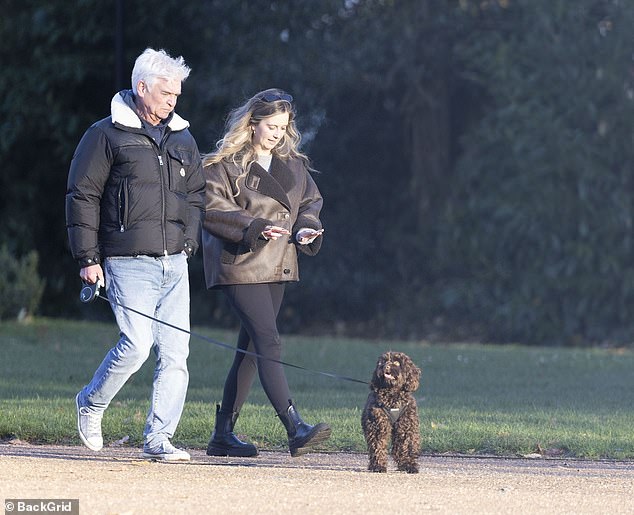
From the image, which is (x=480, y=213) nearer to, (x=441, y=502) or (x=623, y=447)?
(x=623, y=447)

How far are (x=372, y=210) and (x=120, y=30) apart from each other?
19.2 feet

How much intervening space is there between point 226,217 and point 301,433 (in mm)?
1277

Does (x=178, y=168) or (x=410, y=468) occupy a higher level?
(x=178, y=168)

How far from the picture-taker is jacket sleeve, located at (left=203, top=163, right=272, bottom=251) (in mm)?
6832

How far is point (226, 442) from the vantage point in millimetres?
7098

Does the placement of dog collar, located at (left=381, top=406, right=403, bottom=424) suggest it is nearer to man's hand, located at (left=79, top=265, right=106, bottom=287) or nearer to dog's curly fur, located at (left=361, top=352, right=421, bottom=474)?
dog's curly fur, located at (left=361, top=352, right=421, bottom=474)

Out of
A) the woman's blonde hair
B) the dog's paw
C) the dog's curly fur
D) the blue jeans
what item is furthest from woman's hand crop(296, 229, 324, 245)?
the dog's paw

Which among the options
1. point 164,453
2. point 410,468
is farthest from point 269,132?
point 410,468

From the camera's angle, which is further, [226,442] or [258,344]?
[226,442]

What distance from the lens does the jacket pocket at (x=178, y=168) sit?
664cm

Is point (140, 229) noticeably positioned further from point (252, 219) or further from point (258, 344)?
point (258, 344)

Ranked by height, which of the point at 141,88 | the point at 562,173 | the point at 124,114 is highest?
the point at 562,173

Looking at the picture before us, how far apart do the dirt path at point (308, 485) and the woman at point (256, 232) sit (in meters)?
0.47

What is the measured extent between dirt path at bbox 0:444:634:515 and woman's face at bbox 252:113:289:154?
5.95 ft
